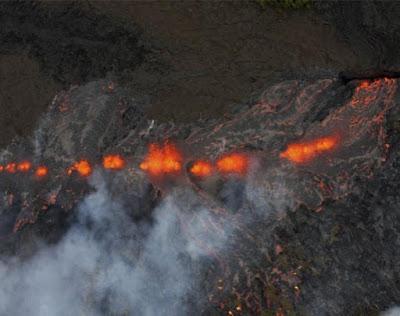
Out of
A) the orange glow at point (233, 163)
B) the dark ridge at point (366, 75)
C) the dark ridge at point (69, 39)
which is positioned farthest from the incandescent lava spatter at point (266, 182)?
the dark ridge at point (69, 39)

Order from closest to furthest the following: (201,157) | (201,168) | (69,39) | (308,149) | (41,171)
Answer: (308,149) → (201,168) → (201,157) → (41,171) → (69,39)

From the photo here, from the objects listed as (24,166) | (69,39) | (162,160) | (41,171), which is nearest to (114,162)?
(162,160)

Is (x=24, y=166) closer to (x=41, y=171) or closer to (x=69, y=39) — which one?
(x=41, y=171)

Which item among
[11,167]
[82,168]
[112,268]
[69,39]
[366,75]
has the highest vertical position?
[69,39]

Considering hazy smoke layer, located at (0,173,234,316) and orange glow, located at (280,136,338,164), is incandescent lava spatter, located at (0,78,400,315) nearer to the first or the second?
orange glow, located at (280,136,338,164)

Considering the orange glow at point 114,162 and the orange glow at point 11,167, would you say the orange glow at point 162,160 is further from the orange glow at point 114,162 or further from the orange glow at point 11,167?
the orange glow at point 11,167
